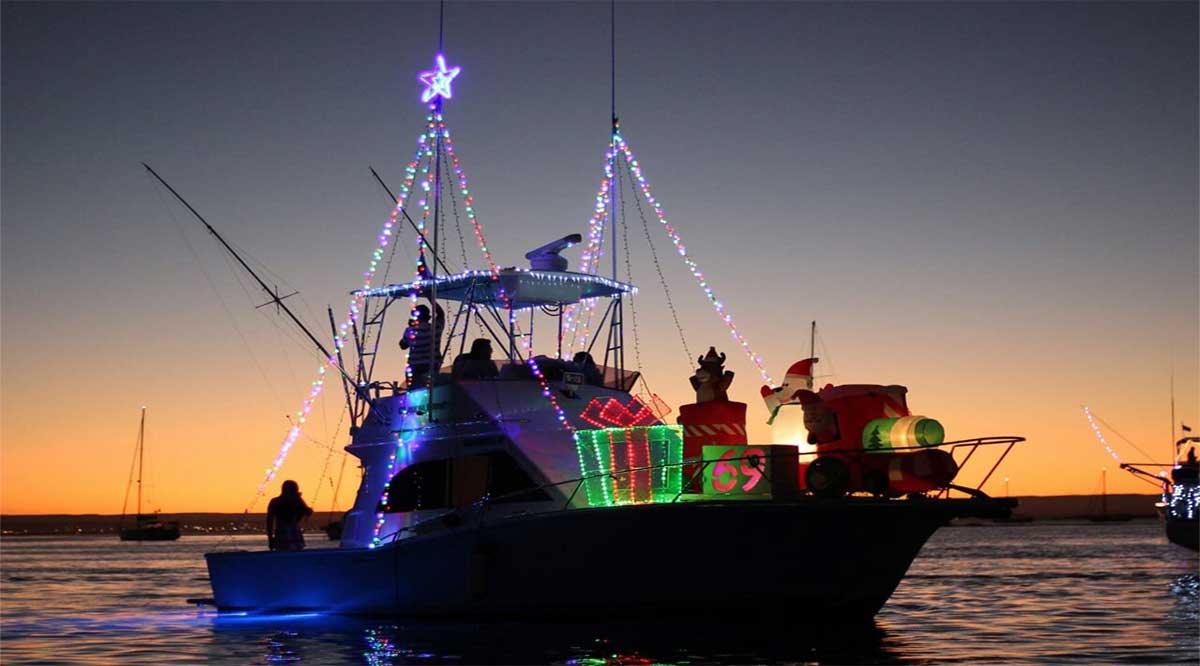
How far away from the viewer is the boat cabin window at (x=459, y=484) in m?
18.6

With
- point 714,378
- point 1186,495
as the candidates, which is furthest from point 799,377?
point 1186,495

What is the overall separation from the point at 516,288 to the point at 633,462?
381 cm

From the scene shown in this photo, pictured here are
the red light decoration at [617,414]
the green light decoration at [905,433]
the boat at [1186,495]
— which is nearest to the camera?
the green light decoration at [905,433]

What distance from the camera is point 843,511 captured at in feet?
53.5

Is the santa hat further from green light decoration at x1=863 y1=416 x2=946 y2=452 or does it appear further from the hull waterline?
the hull waterline

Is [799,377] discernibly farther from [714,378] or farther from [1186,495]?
[1186,495]

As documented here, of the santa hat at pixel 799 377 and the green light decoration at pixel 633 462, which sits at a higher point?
the santa hat at pixel 799 377

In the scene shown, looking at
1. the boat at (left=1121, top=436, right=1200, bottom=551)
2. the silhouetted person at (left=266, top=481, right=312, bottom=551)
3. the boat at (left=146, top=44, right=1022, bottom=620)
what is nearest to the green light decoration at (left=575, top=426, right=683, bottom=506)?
the boat at (left=146, top=44, right=1022, bottom=620)

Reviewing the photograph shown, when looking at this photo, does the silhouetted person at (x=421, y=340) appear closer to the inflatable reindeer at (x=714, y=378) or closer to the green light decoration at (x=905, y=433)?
the inflatable reindeer at (x=714, y=378)

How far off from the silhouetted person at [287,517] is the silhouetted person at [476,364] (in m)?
3.31

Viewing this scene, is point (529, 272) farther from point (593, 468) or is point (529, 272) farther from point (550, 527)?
point (550, 527)

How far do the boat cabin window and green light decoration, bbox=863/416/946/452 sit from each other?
4399mm

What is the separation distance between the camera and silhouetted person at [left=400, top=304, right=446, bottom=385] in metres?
20.5

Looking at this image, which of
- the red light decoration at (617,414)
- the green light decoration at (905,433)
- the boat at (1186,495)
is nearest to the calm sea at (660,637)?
the green light decoration at (905,433)
